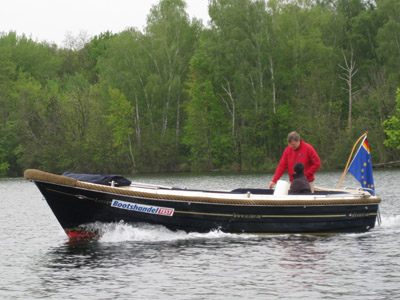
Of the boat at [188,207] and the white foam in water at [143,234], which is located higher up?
the boat at [188,207]

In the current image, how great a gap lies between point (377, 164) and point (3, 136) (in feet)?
136

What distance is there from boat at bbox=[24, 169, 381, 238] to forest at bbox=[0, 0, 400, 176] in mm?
44189

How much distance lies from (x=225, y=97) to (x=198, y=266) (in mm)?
58210

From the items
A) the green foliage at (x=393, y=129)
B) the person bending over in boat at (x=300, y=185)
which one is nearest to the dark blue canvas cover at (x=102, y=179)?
the person bending over in boat at (x=300, y=185)

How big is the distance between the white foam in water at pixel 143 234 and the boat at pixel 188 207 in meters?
0.13

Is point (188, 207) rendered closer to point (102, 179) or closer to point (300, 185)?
point (102, 179)

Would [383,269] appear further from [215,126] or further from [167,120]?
[167,120]

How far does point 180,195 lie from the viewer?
1803cm

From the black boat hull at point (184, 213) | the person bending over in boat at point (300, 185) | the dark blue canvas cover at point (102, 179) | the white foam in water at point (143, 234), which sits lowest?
the white foam in water at point (143, 234)

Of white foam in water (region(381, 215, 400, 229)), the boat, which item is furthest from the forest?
the boat

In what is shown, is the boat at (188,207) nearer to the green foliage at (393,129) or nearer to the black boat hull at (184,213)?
the black boat hull at (184,213)

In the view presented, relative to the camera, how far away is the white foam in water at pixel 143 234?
60.6 ft

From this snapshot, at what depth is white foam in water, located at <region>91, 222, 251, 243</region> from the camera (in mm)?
18484

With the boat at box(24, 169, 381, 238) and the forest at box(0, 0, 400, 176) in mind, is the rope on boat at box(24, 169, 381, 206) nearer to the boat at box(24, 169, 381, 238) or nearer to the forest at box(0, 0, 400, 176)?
the boat at box(24, 169, 381, 238)
